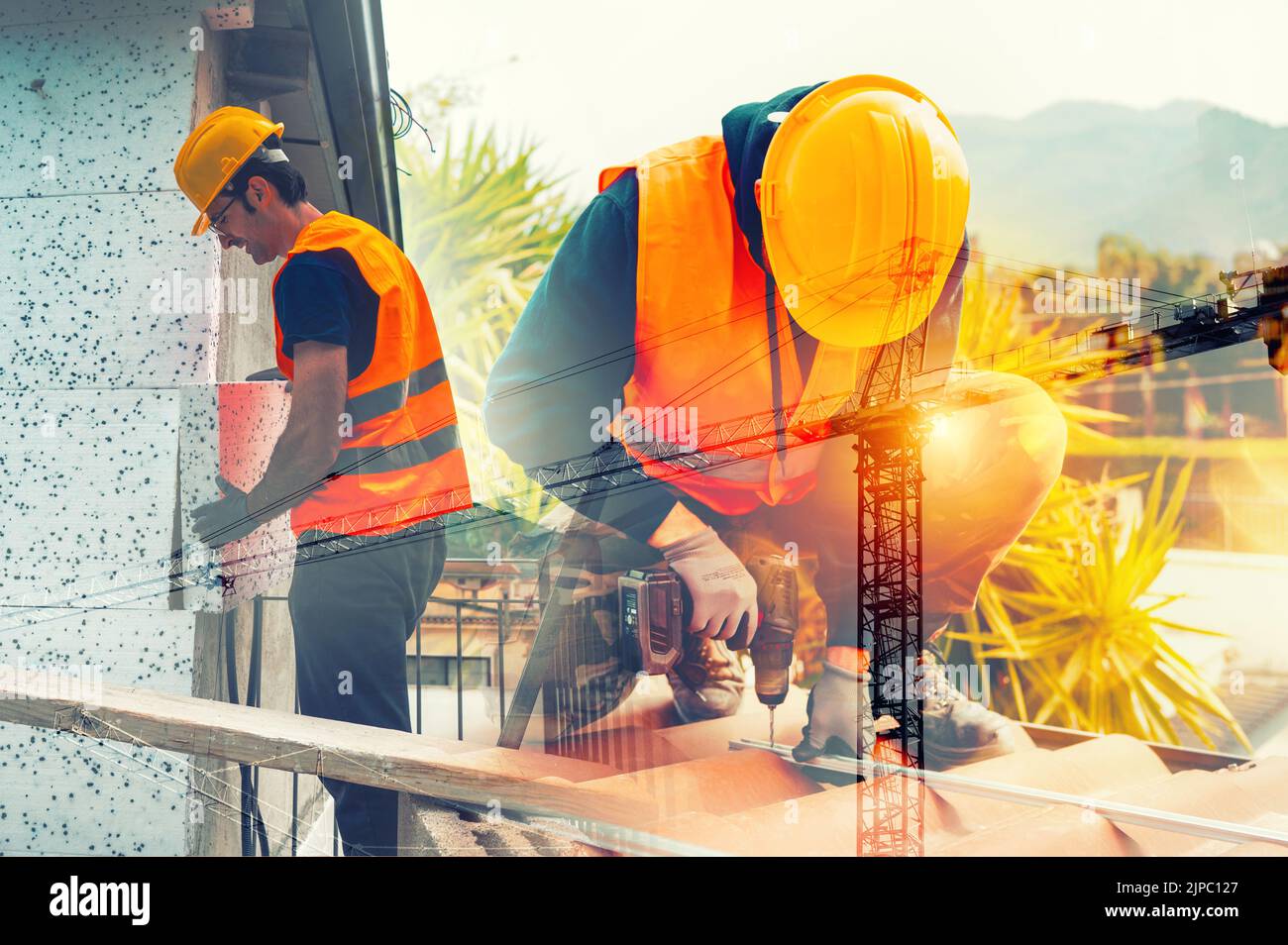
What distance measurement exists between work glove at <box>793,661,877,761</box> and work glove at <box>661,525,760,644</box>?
0.24 metres

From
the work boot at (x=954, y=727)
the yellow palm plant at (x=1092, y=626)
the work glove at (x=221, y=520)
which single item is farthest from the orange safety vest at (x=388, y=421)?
the yellow palm plant at (x=1092, y=626)

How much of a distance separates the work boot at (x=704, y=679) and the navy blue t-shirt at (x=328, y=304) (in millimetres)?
1165

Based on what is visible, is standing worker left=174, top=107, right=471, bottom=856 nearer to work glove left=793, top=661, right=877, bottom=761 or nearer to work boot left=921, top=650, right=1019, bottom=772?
work glove left=793, top=661, right=877, bottom=761

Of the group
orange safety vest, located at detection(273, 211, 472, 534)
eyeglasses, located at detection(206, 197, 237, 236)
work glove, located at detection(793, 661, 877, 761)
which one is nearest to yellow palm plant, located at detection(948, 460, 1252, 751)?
work glove, located at detection(793, 661, 877, 761)

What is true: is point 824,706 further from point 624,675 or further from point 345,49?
point 345,49

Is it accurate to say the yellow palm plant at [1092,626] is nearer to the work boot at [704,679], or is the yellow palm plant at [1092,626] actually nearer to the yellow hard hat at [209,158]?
the work boot at [704,679]

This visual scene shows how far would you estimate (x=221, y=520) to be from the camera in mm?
Result: 2617

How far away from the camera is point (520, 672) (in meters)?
2.64

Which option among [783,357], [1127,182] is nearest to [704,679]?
[783,357]

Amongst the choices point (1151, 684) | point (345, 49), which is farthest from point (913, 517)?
point (345, 49)

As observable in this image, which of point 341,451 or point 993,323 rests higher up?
point 993,323

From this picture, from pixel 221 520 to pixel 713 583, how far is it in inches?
52.5

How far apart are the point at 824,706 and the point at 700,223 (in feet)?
4.29

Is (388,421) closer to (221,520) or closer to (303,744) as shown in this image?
(221,520)
